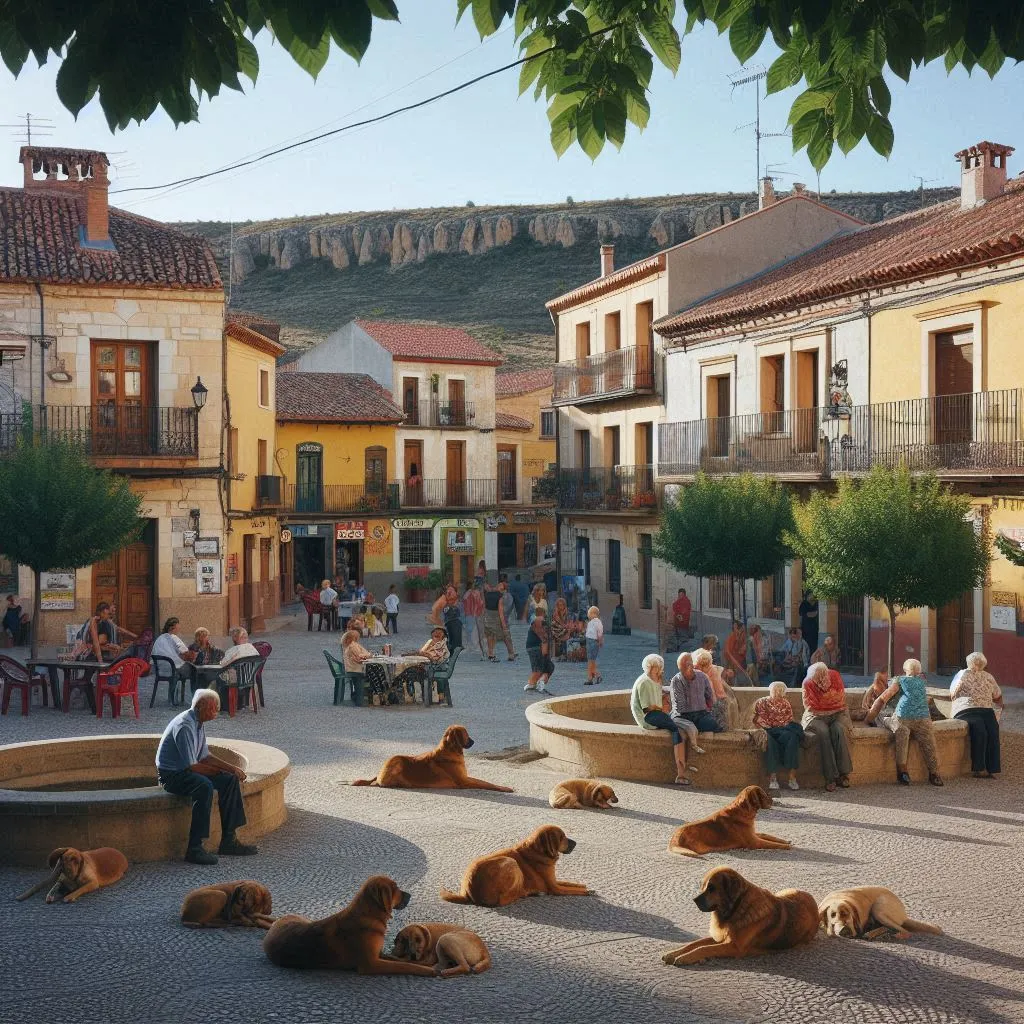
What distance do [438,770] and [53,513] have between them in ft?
33.9

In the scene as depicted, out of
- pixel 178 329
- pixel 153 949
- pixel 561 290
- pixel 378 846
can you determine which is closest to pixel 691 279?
pixel 178 329

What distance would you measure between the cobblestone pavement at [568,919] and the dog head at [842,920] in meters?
0.07

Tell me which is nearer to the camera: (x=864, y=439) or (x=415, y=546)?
(x=864, y=439)

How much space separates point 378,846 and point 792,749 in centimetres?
415

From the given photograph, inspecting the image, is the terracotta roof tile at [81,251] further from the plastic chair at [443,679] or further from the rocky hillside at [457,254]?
the rocky hillside at [457,254]

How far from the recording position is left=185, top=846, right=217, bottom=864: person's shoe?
9203 mm

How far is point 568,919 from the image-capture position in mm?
7961

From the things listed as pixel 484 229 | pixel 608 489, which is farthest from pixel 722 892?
pixel 484 229

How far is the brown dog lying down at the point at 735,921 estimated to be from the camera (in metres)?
7.09

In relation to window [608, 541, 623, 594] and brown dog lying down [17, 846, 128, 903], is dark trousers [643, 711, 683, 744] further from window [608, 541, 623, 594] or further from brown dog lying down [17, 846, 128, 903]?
window [608, 541, 623, 594]

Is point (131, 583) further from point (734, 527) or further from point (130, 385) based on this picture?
point (734, 527)

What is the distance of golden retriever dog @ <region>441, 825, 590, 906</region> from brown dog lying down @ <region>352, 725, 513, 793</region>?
→ 3.38 metres

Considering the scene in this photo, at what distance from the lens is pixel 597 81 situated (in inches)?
166

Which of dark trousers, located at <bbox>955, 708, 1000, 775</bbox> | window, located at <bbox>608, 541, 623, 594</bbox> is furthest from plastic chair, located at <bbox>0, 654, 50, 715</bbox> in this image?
window, located at <bbox>608, 541, 623, 594</bbox>
